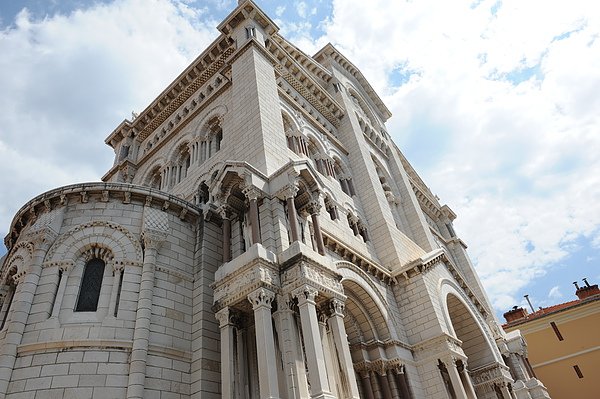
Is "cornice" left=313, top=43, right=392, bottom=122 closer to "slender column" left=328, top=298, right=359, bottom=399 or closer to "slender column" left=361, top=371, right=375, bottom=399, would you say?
"slender column" left=361, top=371, right=375, bottom=399

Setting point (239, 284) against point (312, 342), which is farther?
point (239, 284)

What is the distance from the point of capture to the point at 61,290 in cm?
1177

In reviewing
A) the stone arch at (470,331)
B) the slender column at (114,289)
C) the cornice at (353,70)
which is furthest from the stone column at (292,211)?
the cornice at (353,70)

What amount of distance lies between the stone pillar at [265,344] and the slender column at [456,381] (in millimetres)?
7642

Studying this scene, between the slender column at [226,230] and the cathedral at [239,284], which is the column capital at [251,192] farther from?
the slender column at [226,230]

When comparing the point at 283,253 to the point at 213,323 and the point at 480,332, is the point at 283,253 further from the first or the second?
the point at 480,332

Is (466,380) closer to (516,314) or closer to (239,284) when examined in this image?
(239,284)

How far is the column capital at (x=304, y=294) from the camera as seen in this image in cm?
1110

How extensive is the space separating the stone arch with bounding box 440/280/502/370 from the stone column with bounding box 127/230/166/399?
484 inches

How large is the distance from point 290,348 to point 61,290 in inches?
248

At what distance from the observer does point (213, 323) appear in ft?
41.3

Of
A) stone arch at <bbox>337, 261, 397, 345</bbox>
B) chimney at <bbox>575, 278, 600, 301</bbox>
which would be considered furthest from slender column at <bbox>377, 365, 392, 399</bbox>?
chimney at <bbox>575, 278, 600, 301</bbox>

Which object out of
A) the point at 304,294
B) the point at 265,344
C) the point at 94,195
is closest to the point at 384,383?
the point at 304,294

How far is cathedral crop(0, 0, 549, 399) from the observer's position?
10.7 meters
